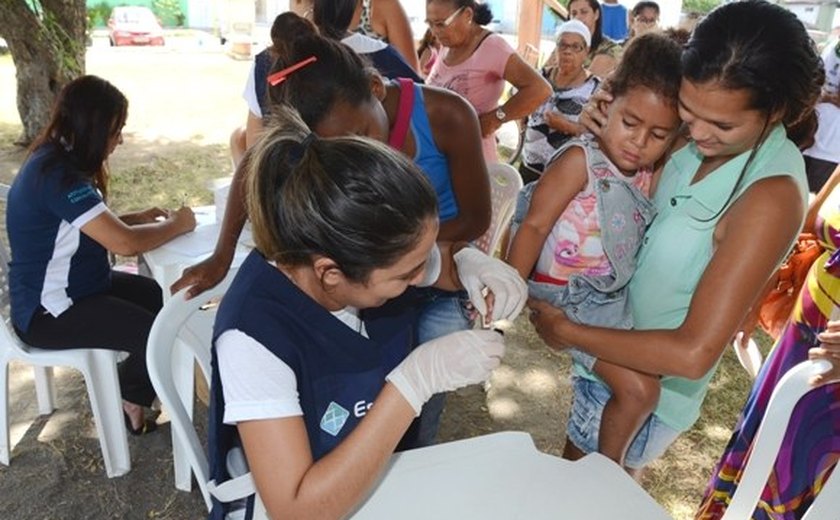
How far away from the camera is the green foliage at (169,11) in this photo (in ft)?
65.1

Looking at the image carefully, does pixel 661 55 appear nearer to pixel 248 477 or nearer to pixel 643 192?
pixel 643 192

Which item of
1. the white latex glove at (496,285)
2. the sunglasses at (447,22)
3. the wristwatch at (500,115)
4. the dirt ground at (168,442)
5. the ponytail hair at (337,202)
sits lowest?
the dirt ground at (168,442)

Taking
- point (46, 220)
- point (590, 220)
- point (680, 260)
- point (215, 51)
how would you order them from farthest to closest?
point (215, 51), point (46, 220), point (590, 220), point (680, 260)

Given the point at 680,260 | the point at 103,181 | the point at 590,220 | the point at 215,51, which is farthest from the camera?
the point at 215,51

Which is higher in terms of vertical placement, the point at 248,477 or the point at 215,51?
the point at 248,477

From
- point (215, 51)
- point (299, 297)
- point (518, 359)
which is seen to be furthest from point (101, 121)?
point (215, 51)

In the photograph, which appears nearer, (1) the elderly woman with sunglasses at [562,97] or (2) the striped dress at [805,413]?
(2) the striped dress at [805,413]

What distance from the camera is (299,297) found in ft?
3.31

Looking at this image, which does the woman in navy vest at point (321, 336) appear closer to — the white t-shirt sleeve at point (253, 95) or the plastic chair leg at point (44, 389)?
the white t-shirt sleeve at point (253, 95)

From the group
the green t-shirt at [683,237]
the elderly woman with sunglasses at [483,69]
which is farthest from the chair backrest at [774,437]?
the elderly woman with sunglasses at [483,69]

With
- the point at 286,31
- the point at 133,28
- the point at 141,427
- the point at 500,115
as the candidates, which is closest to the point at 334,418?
the point at 286,31

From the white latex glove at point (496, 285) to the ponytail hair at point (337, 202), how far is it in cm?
33

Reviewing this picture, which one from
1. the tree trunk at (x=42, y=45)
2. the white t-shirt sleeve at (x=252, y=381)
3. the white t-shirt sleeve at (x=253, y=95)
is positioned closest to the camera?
the white t-shirt sleeve at (x=252, y=381)

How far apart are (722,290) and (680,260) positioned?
0.14m
